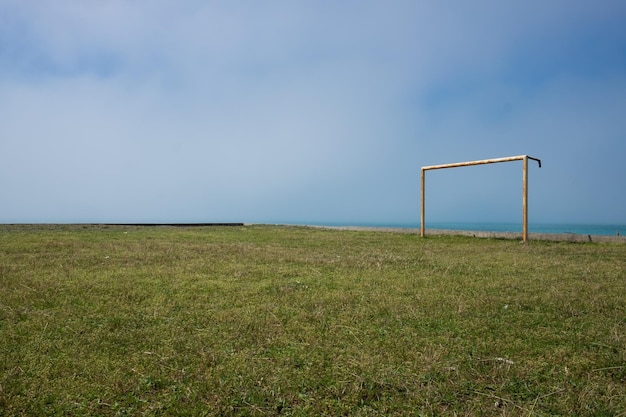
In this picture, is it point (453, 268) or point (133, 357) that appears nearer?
point (133, 357)

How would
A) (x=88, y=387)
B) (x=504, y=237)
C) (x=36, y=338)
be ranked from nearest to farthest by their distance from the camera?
(x=88, y=387) → (x=36, y=338) → (x=504, y=237)

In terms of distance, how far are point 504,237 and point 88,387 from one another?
13249mm

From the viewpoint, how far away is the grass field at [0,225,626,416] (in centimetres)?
221

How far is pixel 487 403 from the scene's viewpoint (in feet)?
7.13

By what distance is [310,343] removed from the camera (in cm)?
300

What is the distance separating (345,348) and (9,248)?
8870mm

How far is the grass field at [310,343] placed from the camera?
2.21 meters

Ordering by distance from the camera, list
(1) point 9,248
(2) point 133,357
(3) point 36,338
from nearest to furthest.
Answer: (2) point 133,357 < (3) point 36,338 < (1) point 9,248

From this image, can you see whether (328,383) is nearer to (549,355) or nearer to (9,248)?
(549,355)

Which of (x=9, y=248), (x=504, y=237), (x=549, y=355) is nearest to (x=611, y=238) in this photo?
(x=504, y=237)

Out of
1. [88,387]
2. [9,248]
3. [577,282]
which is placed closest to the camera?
[88,387]

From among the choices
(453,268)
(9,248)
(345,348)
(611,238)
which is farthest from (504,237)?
(9,248)

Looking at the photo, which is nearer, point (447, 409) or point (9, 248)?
point (447, 409)

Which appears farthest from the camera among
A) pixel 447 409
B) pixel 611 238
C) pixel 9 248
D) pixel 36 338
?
pixel 611 238
